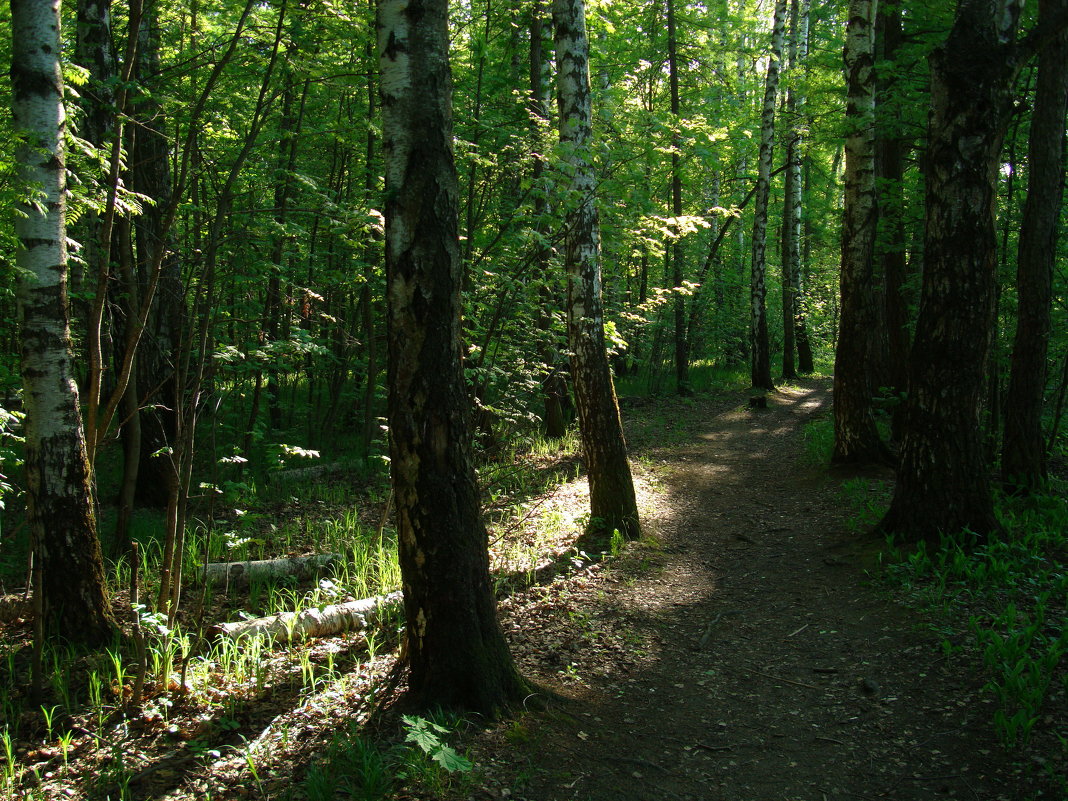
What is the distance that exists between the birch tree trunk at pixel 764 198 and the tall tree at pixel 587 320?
34.6 ft

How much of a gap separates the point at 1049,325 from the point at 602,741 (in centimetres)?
663

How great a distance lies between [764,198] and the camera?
16.0 m

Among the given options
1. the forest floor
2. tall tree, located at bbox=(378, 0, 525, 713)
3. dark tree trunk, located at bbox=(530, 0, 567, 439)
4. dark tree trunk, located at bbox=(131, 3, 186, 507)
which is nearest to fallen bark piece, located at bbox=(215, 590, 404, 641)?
the forest floor

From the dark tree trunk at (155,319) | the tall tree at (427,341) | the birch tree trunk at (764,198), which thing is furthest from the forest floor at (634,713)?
the birch tree trunk at (764,198)

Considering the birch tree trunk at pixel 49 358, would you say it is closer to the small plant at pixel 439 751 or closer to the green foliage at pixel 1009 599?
the small plant at pixel 439 751

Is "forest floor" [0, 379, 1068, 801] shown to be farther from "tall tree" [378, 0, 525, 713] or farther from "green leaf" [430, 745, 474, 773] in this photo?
"tall tree" [378, 0, 525, 713]

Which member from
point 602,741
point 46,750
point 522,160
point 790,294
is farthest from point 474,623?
point 790,294

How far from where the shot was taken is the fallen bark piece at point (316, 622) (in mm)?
4516

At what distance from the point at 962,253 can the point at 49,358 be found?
6.70 meters

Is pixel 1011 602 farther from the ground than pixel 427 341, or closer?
closer

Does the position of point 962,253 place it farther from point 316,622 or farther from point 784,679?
point 316,622

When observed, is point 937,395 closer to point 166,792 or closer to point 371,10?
point 166,792

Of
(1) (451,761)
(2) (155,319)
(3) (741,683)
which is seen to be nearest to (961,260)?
(3) (741,683)

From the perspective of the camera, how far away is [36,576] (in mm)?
3705
